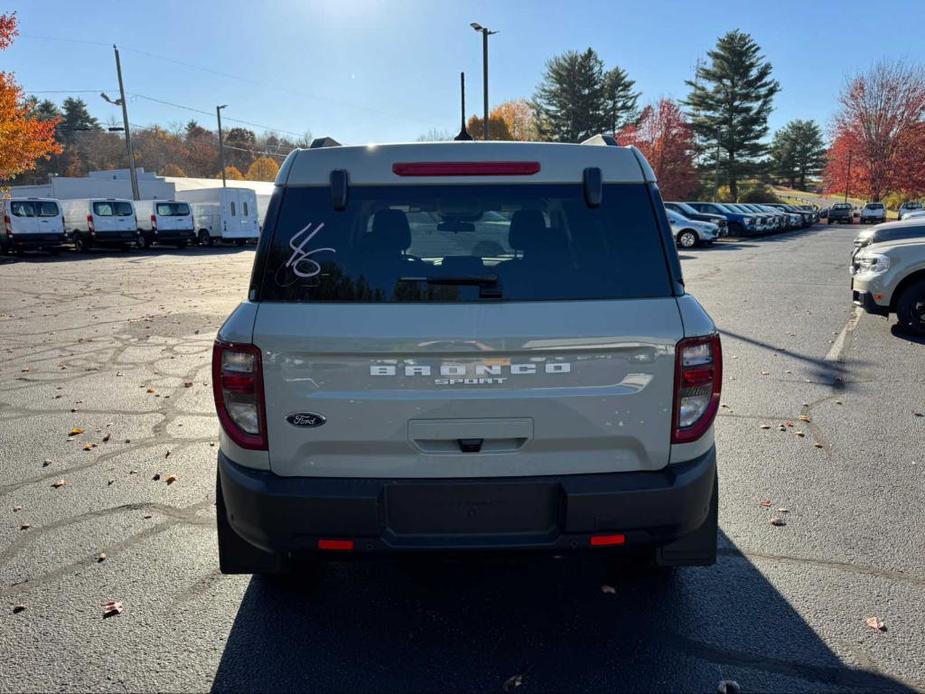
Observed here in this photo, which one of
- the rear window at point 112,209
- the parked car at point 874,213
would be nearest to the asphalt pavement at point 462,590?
the rear window at point 112,209

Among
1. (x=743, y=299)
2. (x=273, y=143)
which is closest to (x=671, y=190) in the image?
(x=743, y=299)

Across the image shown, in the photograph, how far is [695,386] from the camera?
241 cm

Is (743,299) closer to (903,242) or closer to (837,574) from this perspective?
(903,242)

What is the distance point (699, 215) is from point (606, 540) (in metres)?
30.7

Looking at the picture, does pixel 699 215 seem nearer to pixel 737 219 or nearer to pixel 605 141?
pixel 737 219

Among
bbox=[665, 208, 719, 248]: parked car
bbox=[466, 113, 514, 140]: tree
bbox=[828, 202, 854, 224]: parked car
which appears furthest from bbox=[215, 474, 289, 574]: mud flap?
bbox=[466, 113, 514, 140]: tree

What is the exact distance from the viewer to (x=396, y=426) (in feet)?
7.61

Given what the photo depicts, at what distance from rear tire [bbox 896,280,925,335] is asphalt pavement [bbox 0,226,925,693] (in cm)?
345

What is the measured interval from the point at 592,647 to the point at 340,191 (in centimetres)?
208

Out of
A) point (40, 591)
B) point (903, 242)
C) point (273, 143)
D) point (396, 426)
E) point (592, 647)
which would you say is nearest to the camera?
point (396, 426)

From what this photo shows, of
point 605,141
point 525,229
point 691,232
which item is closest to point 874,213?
point 691,232

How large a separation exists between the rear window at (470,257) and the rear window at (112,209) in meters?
27.3

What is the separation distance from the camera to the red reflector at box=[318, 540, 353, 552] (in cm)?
236

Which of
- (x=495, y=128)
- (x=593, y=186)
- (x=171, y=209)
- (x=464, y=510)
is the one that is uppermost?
(x=495, y=128)
